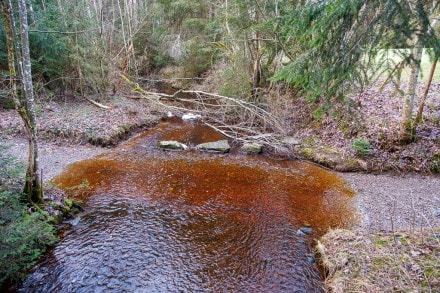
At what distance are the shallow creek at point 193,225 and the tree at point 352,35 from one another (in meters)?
2.93

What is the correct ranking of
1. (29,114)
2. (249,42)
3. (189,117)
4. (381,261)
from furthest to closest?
(189,117)
(249,42)
(29,114)
(381,261)

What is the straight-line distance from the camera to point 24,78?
14.3 ft

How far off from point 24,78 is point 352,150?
8.64 meters

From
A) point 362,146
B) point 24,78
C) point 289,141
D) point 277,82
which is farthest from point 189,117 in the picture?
point 24,78

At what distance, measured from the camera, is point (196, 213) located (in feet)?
19.1

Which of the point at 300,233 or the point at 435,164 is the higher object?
the point at 435,164

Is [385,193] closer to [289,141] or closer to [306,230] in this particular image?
[306,230]

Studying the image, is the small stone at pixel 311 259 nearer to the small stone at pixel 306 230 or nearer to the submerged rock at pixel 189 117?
the small stone at pixel 306 230

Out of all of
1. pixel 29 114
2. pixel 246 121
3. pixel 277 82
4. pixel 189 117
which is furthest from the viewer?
pixel 189 117

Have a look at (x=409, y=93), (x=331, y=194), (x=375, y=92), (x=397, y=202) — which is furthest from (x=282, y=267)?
(x=375, y=92)

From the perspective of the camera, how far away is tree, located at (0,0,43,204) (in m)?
4.13

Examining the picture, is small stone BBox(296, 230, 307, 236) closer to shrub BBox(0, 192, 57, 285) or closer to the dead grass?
the dead grass

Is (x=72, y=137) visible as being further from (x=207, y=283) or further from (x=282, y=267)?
(x=282, y=267)

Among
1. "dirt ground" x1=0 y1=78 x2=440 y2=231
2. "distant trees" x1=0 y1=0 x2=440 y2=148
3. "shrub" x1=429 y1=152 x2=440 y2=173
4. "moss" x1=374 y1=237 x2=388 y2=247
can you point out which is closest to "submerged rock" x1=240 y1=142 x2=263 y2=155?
"dirt ground" x1=0 y1=78 x2=440 y2=231
